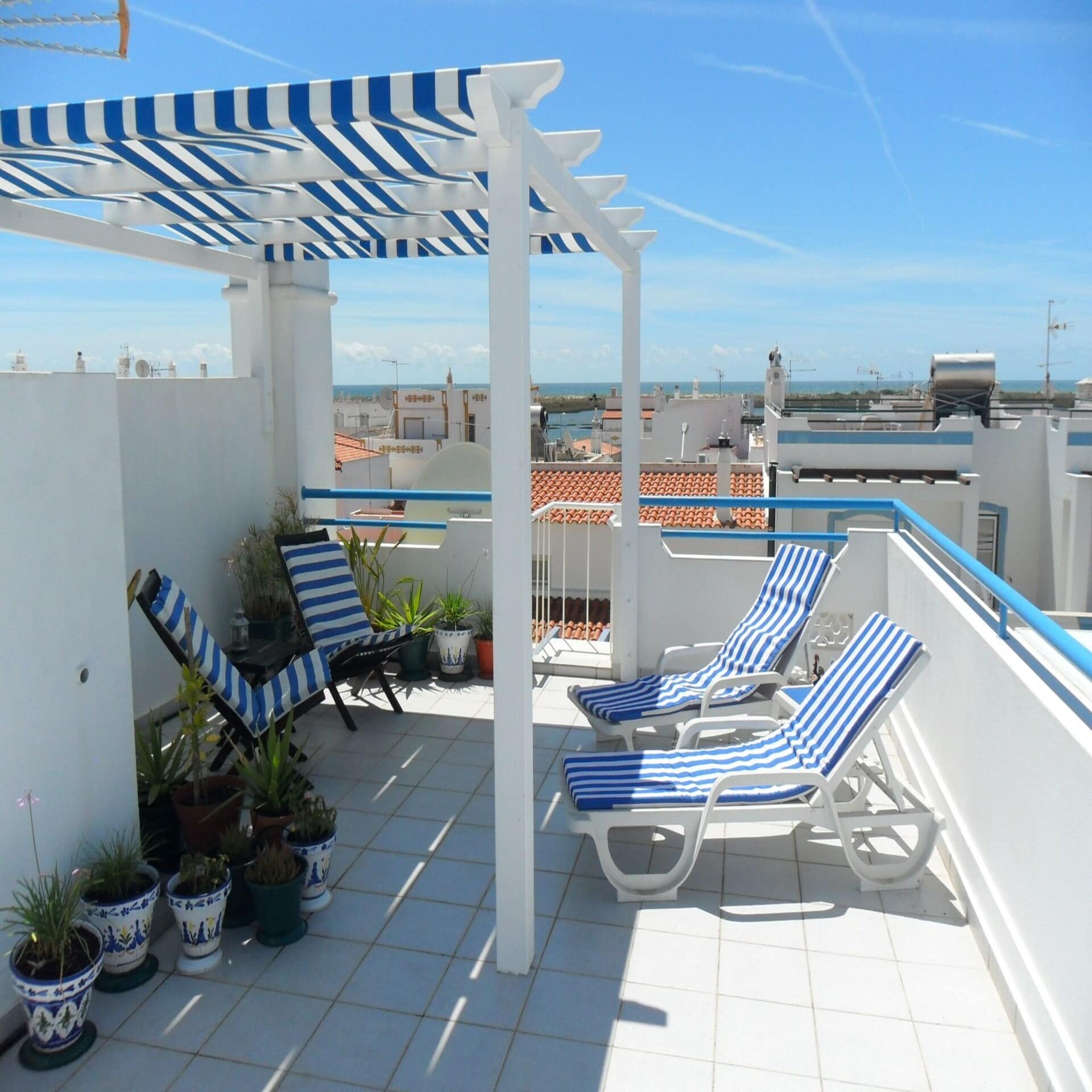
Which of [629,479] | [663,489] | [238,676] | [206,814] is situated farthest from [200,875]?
[663,489]

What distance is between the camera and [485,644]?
658cm

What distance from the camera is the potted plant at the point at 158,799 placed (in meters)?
3.79

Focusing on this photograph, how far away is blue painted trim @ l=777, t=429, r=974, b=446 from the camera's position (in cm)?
1697

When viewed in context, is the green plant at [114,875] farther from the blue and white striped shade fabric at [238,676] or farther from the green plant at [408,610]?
the green plant at [408,610]

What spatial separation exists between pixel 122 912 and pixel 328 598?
3.08 metres

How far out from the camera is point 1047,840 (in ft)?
9.44

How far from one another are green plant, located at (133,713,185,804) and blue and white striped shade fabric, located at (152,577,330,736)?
518mm

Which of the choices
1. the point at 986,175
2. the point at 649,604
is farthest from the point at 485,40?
the point at 986,175

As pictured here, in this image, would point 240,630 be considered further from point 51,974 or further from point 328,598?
point 51,974

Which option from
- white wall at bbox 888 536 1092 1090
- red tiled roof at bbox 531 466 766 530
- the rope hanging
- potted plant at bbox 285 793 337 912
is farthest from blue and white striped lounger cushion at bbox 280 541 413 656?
red tiled roof at bbox 531 466 766 530

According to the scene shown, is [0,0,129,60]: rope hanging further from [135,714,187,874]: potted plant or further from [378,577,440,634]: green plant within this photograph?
[378,577,440,634]: green plant

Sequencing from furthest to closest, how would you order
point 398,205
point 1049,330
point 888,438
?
1. point 1049,330
2. point 888,438
3. point 398,205

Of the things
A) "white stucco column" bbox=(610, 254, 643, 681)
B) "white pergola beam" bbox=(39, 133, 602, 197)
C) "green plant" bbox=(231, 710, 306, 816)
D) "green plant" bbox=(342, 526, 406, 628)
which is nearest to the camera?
"green plant" bbox=(231, 710, 306, 816)

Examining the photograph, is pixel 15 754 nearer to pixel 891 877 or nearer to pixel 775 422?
pixel 891 877
